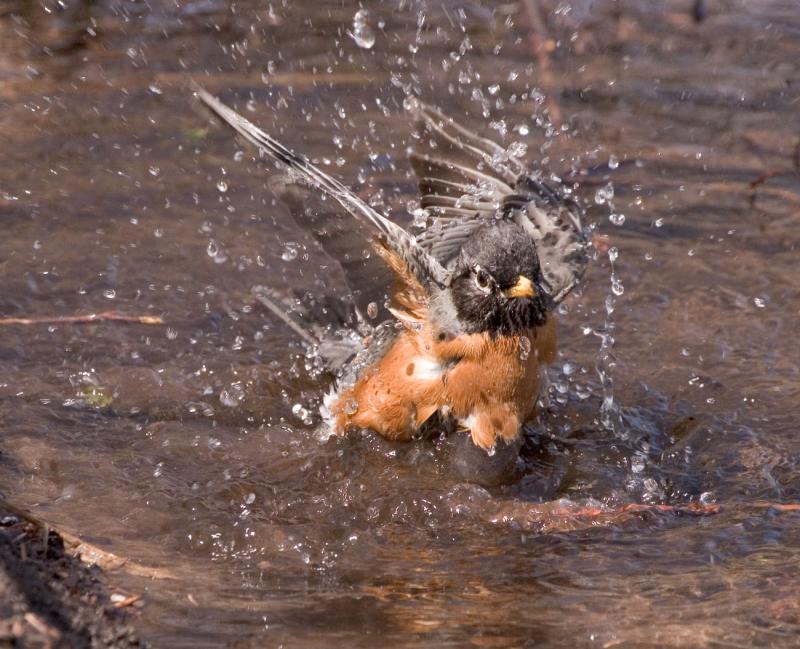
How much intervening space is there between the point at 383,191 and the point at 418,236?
1.33m

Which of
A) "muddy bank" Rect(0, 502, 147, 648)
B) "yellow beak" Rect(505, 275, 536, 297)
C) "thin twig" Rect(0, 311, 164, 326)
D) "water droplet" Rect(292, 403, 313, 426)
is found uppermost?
"thin twig" Rect(0, 311, 164, 326)

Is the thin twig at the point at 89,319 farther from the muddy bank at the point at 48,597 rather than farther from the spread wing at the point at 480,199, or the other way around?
the muddy bank at the point at 48,597

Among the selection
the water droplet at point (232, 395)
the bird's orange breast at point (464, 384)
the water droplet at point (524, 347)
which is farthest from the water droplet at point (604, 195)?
the water droplet at point (232, 395)

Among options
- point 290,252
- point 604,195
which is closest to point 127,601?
point 290,252

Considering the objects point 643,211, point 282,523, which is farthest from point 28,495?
point 643,211

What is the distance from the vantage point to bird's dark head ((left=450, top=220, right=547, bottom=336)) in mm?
4957

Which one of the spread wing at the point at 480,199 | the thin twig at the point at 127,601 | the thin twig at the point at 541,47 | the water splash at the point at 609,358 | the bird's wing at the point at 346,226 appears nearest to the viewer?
the thin twig at the point at 127,601

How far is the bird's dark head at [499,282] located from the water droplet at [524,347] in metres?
0.04

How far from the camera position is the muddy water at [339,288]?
3.91 m

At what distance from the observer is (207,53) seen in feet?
30.0

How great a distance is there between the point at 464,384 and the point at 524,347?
32 centimetres

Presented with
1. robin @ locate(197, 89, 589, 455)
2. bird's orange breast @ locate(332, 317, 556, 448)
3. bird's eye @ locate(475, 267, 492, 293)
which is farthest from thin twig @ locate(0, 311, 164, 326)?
bird's eye @ locate(475, 267, 492, 293)

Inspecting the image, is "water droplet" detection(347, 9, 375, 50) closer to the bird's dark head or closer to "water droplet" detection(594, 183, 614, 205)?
"water droplet" detection(594, 183, 614, 205)

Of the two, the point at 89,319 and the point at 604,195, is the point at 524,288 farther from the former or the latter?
the point at 604,195
